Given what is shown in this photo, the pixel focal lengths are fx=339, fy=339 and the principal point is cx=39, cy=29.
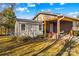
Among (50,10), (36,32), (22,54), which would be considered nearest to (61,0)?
(50,10)

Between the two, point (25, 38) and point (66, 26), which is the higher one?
point (66, 26)

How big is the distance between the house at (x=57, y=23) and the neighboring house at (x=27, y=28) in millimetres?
92

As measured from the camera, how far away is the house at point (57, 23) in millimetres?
6172

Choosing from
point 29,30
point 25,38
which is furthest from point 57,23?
point 25,38

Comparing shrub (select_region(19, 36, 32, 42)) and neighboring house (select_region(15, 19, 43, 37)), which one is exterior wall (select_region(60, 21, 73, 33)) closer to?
neighboring house (select_region(15, 19, 43, 37))

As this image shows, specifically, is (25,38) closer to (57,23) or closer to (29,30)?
(29,30)

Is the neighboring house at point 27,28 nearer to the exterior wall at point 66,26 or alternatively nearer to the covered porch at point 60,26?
the covered porch at point 60,26

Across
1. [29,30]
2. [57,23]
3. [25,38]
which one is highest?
[57,23]

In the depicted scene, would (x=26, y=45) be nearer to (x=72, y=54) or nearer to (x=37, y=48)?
(x=37, y=48)

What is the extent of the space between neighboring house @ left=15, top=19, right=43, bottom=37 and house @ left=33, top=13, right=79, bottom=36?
9 cm

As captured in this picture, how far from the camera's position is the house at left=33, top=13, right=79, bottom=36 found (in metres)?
6.17

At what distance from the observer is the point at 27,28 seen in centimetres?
619

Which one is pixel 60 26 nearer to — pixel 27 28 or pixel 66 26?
pixel 66 26

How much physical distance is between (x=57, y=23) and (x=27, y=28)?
559 mm
